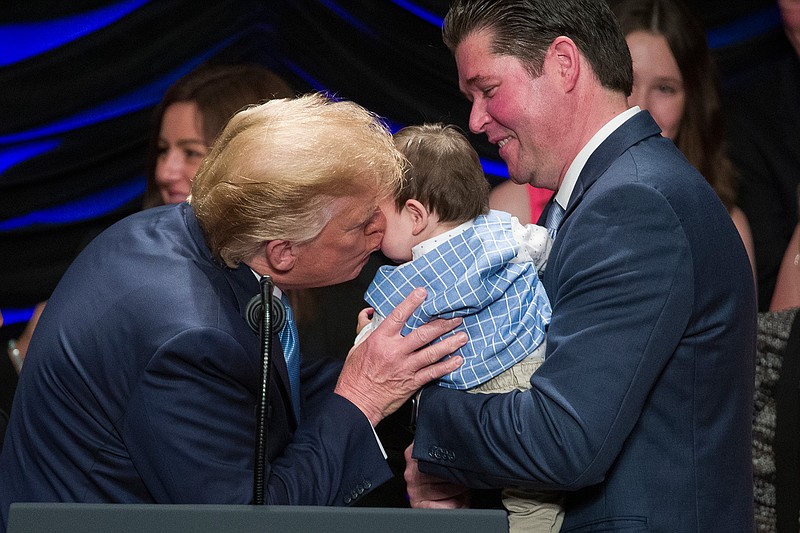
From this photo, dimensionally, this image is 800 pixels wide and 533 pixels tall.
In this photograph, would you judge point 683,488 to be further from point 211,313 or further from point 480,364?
point 211,313

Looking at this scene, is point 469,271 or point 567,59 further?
point 469,271

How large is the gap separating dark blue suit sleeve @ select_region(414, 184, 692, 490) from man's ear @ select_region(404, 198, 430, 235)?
524 mm

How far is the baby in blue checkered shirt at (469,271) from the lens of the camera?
213cm

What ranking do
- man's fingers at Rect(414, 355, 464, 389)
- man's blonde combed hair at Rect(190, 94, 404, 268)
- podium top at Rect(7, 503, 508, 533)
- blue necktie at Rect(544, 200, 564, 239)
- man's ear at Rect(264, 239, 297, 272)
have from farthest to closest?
blue necktie at Rect(544, 200, 564, 239) < man's fingers at Rect(414, 355, 464, 389) < man's ear at Rect(264, 239, 297, 272) < man's blonde combed hair at Rect(190, 94, 404, 268) < podium top at Rect(7, 503, 508, 533)

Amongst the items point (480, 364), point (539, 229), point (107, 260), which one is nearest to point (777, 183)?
point (539, 229)

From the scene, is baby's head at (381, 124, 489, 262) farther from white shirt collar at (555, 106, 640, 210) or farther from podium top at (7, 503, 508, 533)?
podium top at (7, 503, 508, 533)

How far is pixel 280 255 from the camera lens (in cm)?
200

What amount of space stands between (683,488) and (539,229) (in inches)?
27.0

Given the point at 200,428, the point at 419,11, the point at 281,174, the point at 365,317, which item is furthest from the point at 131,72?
the point at 200,428

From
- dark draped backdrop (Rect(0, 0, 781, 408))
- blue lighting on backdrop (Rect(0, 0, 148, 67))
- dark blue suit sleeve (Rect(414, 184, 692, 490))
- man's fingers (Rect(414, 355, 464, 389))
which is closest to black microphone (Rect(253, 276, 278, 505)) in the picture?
dark blue suit sleeve (Rect(414, 184, 692, 490))

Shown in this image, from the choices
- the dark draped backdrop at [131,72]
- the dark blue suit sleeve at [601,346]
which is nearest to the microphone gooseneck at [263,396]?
the dark blue suit sleeve at [601,346]

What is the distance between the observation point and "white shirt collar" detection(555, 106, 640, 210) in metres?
2.03

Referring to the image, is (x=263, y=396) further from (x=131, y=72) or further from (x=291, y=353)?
(x=131, y=72)

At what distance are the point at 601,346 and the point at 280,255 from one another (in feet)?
2.09
